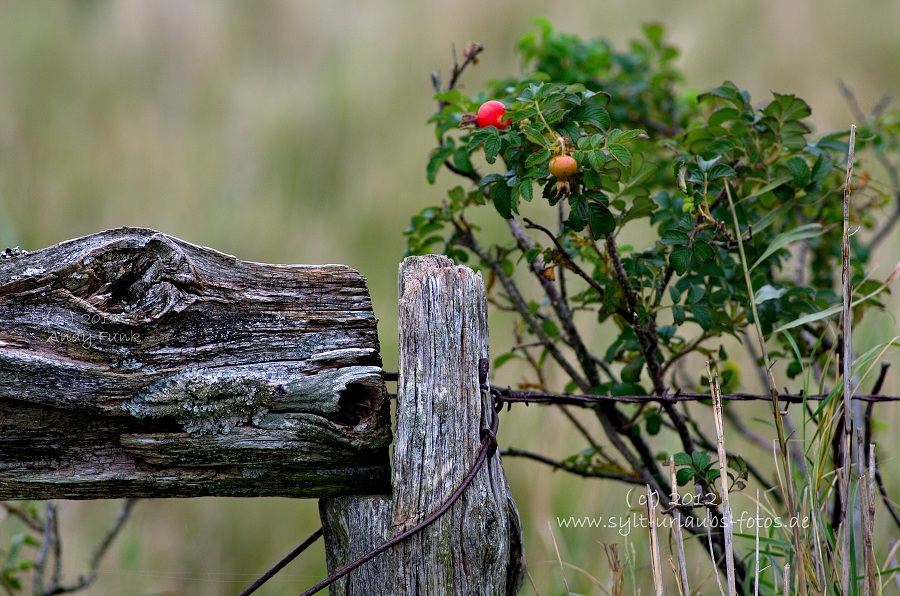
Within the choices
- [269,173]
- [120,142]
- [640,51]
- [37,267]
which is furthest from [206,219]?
[37,267]

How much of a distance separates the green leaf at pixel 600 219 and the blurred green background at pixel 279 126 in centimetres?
173

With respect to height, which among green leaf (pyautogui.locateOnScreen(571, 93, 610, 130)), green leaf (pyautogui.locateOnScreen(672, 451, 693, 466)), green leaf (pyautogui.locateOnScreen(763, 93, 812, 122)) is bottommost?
green leaf (pyautogui.locateOnScreen(672, 451, 693, 466))

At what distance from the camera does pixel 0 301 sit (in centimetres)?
101

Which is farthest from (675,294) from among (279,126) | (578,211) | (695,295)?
(279,126)

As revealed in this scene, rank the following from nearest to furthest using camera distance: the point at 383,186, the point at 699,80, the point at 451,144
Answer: the point at 451,144 < the point at 383,186 < the point at 699,80

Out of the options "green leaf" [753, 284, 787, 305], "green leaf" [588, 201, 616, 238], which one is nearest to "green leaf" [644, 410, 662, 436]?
"green leaf" [753, 284, 787, 305]

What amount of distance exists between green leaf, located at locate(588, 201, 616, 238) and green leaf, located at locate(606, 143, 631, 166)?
108mm

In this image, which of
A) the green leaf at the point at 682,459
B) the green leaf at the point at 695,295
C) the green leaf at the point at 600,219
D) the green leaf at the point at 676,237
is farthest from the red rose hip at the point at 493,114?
the green leaf at the point at 682,459

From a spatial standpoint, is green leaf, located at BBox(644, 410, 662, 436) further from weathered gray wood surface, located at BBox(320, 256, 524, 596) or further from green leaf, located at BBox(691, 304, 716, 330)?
weathered gray wood surface, located at BBox(320, 256, 524, 596)

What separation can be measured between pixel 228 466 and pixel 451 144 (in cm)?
83

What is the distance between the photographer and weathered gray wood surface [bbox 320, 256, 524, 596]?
3.52ft

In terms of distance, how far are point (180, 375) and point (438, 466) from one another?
37 centimetres

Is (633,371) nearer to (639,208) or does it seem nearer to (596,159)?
(639,208)

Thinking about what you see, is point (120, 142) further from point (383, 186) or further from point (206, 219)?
point (383, 186)
